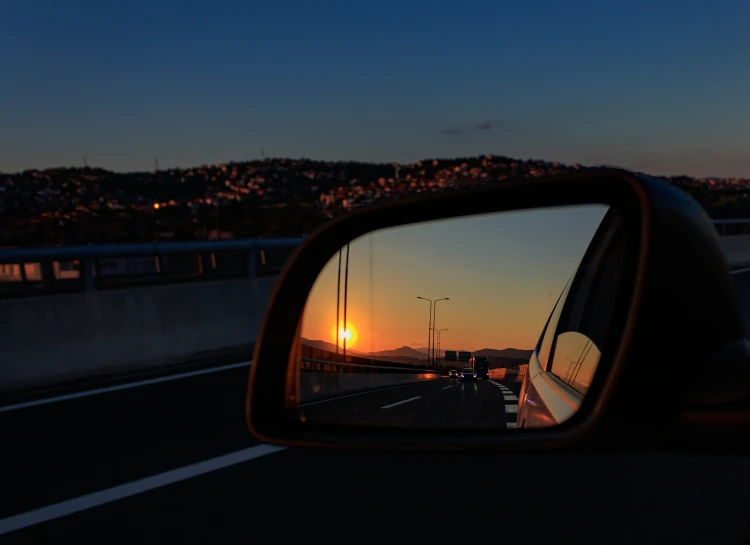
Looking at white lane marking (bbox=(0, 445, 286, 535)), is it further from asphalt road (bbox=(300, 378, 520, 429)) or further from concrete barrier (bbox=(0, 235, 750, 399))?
concrete barrier (bbox=(0, 235, 750, 399))

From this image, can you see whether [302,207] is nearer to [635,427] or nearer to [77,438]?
[77,438]

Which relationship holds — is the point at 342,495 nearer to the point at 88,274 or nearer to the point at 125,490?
the point at 125,490

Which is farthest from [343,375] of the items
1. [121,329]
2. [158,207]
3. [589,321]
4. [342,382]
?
[158,207]

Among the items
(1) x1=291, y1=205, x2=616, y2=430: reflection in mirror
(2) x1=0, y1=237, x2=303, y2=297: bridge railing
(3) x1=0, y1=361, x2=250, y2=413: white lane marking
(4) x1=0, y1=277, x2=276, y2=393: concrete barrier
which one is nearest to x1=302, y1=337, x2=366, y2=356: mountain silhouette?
(1) x1=291, y1=205, x2=616, y2=430: reflection in mirror

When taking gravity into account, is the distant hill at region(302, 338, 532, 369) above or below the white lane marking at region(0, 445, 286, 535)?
above

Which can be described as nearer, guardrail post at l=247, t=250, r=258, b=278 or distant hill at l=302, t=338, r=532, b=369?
distant hill at l=302, t=338, r=532, b=369

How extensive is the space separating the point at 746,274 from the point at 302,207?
67.1 feet

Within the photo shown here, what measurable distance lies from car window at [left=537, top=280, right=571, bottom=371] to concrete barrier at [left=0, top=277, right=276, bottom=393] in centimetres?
800

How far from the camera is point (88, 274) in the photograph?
10797 mm

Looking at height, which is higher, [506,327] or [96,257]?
[506,327]

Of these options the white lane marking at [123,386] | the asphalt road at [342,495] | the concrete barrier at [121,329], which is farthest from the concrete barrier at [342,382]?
the concrete barrier at [121,329]

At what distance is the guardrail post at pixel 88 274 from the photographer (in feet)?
35.1

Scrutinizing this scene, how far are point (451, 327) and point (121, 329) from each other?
29.9ft

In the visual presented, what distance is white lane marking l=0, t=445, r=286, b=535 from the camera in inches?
185
